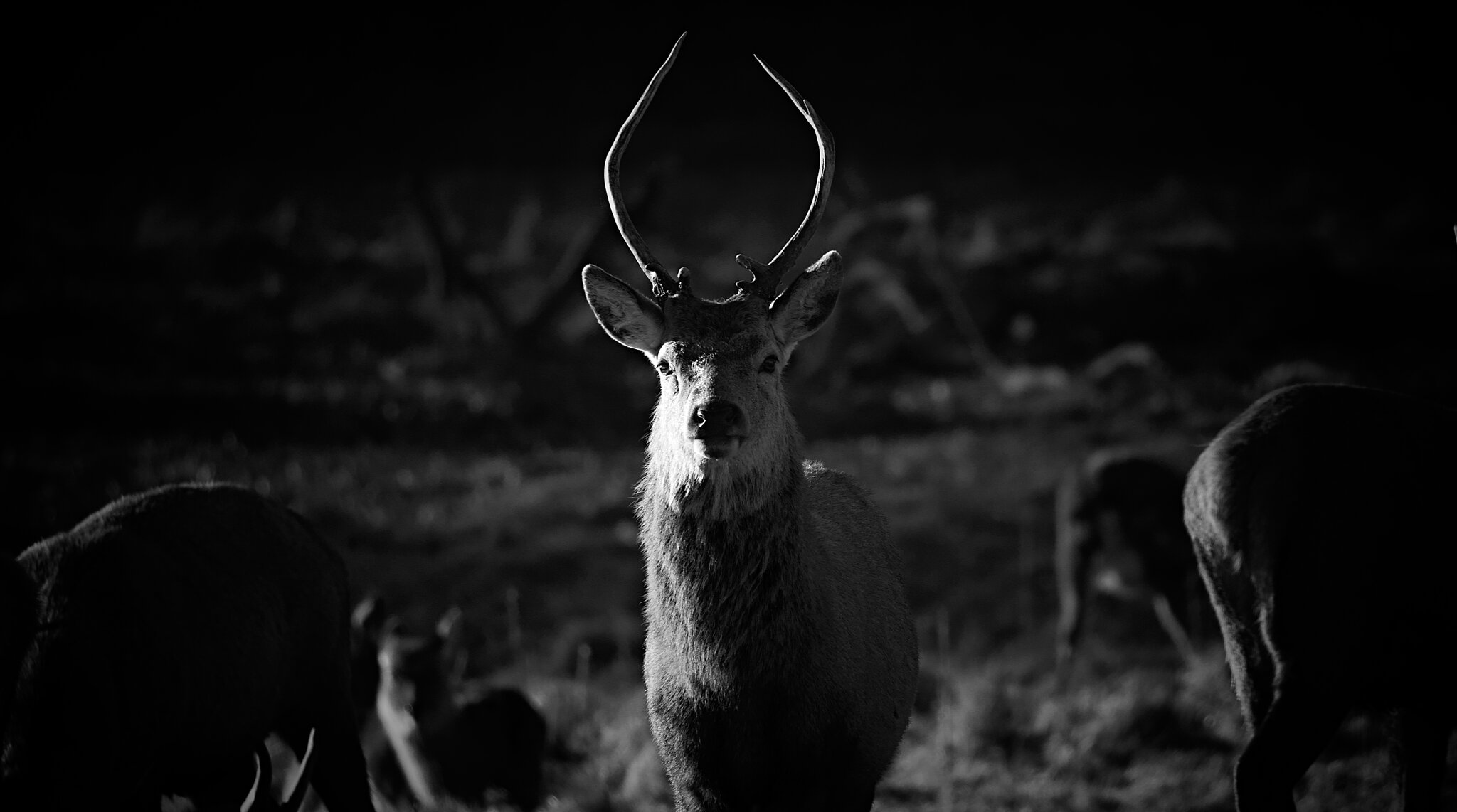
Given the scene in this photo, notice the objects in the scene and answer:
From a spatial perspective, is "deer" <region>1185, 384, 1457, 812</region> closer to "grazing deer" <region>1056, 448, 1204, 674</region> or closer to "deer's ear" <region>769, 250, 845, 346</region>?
"deer's ear" <region>769, 250, 845, 346</region>

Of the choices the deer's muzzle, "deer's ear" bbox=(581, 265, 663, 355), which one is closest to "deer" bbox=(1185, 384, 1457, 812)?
the deer's muzzle

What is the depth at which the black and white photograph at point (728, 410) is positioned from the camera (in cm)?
454

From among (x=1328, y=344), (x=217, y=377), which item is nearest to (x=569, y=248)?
(x=217, y=377)

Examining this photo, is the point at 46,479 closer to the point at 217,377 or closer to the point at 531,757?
the point at 217,377

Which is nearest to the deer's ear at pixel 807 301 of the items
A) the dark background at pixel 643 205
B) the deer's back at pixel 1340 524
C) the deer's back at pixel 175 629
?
the deer's back at pixel 1340 524

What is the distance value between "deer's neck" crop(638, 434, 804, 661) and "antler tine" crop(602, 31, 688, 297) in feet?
2.59

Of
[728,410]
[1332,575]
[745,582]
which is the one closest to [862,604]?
[745,582]

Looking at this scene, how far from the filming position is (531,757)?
22.4 feet

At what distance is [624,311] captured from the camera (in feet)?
15.5

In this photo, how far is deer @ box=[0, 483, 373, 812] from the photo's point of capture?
167 inches

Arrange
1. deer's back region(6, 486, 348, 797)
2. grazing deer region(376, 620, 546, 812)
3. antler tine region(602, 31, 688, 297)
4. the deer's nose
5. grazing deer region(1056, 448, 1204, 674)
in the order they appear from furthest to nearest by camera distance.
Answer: grazing deer region(1056, 448, 1204, 674), grazing deer region(376, 620, 546, 812), antler tine region(602, 31, 688, 297), deer's back region(6, 486, 348, 797), the deer's nose

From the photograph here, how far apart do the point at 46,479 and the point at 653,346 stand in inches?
324

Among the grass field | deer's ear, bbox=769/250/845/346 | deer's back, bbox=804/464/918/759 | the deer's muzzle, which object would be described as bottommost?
the grass field

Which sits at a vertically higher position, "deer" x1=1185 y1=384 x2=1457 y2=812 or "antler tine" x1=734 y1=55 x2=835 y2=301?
"antler tine" x1=734 y1=55 x2=835 y2=301
